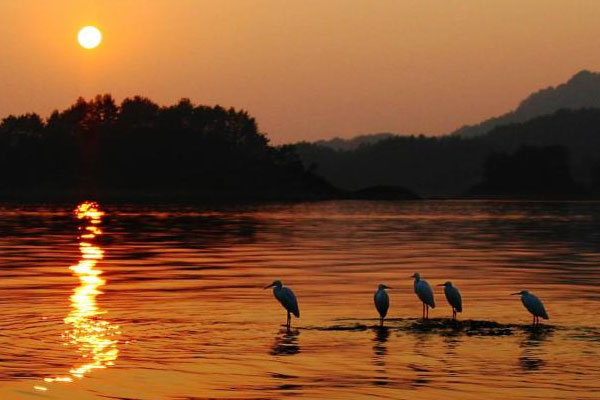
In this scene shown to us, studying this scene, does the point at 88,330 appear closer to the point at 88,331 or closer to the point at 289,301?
the point at 88,331

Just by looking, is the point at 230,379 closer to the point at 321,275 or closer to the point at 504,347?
the point at 504,347

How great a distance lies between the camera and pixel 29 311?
109 ft

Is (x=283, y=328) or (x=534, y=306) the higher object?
(x=534, y=306)

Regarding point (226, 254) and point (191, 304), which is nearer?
point (191, 304)

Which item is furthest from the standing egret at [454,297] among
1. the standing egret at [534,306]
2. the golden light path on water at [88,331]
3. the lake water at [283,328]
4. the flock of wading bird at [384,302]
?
the golden light path on water at [88,331]

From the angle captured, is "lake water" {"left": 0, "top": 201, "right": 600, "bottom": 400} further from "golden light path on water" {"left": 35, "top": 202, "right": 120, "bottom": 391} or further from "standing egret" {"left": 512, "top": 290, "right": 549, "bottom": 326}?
"standing egret" {"left": 512, "top": 290, "right": 549, "bottom": 326}

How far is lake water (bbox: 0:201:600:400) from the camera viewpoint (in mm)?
22750

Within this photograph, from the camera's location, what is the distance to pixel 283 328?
3048 centimetres

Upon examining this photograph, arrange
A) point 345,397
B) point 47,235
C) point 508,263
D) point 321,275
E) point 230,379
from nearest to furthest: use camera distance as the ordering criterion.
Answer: point 345,397 < point 230,379 < point 321,275 < point 508,263 < point 47,235

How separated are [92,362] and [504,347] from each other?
320 inches

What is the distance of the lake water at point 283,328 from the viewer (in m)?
22.8

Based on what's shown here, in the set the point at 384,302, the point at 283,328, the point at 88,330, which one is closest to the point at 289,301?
the point at 283,328

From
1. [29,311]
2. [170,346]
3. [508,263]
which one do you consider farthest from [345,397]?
[508,263]

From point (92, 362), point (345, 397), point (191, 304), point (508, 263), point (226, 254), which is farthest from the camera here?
point (226, 254)
